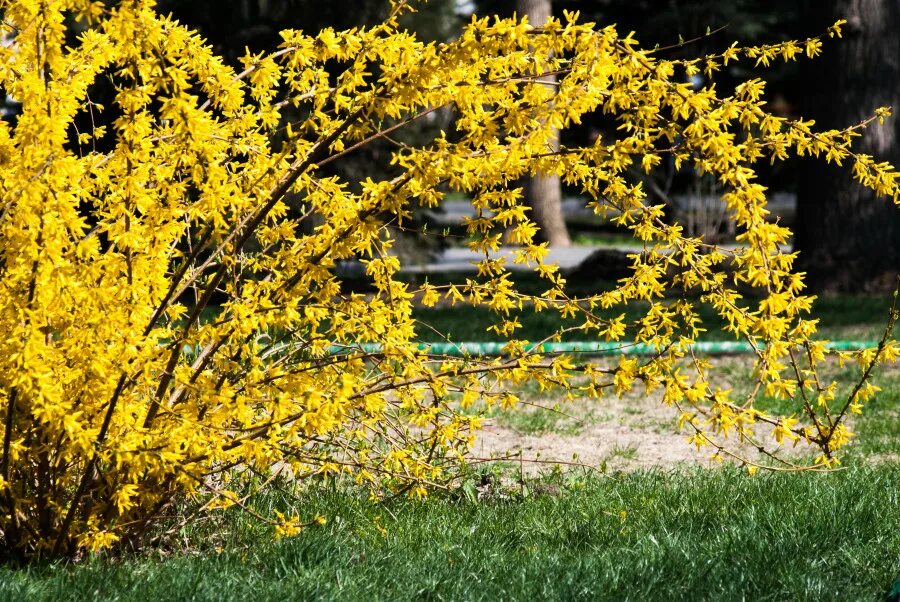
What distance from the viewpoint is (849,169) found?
11430 mm

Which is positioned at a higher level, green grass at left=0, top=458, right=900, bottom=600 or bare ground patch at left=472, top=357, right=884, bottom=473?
green grass at left=0, top=458, right=900, bottom=600

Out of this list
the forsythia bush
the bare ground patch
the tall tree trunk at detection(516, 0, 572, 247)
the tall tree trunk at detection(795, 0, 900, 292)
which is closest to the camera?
the forsythia bush

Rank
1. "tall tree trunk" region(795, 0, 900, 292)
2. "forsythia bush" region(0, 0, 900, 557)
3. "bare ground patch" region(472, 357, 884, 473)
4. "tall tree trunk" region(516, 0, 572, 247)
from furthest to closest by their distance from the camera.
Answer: "tall tree trunk" region(516, 0, 572, 247)
"tall tree trunk" region(795, 0, 900, 292)
"bare ground patch" region(472, 357, 884, 473)
"forsythia bush" region(0, 0, 900, 557)

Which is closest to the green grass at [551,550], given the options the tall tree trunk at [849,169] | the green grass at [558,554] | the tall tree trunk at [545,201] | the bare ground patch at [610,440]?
the green grass at [558,554]

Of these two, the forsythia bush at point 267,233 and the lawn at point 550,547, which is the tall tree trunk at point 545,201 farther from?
the forsythia bush at point 267,233

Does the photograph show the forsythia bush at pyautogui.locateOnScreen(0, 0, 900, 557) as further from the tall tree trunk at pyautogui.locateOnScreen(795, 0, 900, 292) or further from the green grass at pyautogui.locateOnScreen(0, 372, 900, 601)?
the tall tree trunk at pyautogui.locateOnScreen(795, 0, 900, 292)

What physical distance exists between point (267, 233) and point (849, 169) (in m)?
8.88

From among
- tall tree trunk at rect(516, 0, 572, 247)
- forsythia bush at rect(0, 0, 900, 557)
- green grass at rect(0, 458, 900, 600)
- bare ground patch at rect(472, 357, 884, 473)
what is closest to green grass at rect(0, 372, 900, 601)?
green grass at rect(0, 458, 900, 600)

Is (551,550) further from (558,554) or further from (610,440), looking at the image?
(610,440)

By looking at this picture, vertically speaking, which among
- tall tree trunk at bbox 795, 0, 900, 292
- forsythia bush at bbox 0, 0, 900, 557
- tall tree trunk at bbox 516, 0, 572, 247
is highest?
forsythia bush at bbox 0, 0, 900, 557

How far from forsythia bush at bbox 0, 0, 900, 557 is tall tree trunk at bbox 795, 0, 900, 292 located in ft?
27.0

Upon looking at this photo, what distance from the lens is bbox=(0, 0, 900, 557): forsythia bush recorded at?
10.3 feet

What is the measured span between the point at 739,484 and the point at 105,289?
8.20 ft

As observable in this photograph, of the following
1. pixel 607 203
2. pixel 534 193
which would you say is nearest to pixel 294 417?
pixel 607 203
